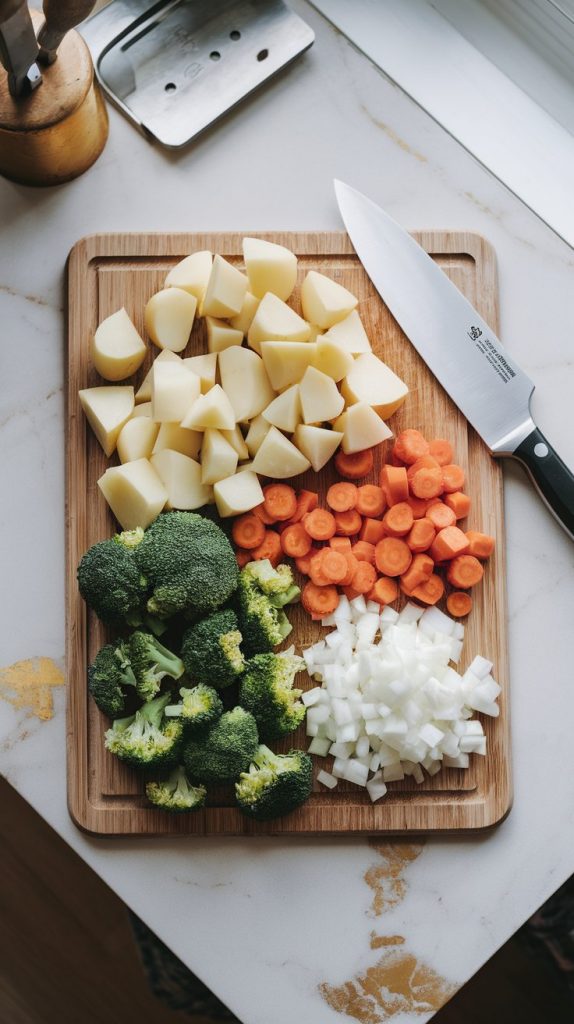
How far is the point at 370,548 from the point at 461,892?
2.56ft

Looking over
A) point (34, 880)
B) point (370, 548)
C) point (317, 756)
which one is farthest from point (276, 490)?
point (34, 880)

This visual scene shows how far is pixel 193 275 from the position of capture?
1941mm

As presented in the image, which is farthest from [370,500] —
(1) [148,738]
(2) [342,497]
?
(1) [148,738]

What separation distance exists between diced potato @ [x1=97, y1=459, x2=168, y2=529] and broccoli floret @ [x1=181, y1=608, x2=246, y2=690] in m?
0.26

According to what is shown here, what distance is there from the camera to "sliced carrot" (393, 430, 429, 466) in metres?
1.96

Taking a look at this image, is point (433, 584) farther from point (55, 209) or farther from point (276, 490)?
point (55, 209)

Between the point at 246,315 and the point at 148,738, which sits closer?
the point at 148,738

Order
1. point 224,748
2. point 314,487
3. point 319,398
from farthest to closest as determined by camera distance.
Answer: point 314,487, point 319,398, point 224,748

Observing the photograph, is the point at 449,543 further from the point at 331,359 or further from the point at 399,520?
the point at 331,359

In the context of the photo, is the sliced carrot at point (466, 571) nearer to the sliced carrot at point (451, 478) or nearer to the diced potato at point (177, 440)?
the sliced carrot at point (451, 478)

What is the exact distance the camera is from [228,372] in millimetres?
1938

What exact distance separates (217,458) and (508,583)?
0.72 meters

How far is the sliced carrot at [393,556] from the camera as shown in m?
1.95

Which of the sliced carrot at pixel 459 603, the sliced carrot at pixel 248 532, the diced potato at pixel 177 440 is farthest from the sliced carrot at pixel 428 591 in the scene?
the diced potato at pixel 177 440
